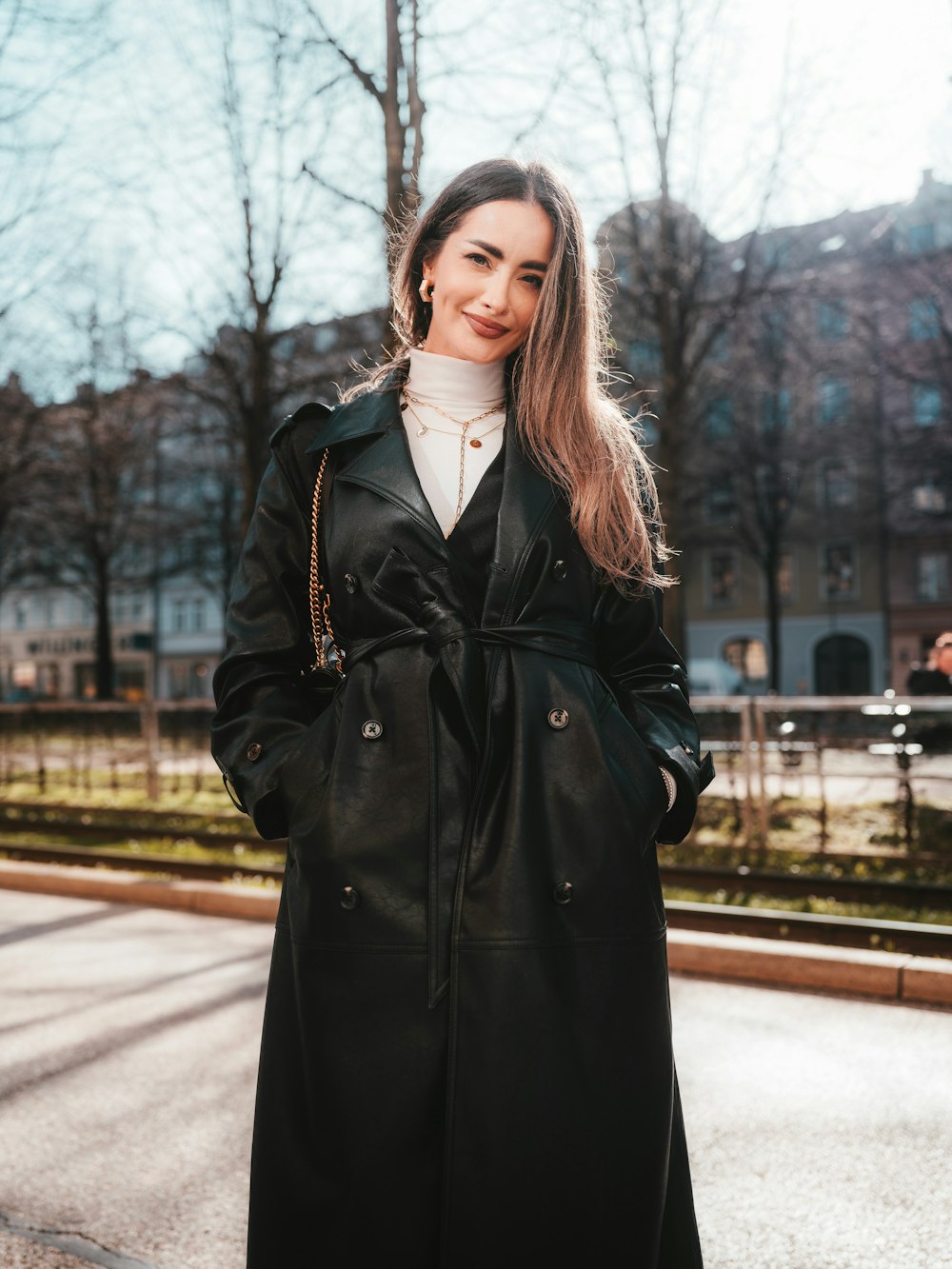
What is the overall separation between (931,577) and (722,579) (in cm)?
810

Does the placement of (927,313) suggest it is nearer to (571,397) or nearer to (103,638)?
(103,638)

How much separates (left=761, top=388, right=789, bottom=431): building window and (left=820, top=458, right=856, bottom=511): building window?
5.27 metres

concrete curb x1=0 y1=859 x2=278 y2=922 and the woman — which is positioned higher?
the woman

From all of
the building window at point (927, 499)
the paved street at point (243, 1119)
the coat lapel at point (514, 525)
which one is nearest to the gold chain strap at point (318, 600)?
the coat lapel at point (514, 525)

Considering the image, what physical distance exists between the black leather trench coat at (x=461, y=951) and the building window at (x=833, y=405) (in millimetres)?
39720

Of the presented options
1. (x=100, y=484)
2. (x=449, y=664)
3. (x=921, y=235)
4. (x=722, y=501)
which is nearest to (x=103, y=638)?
(x=100, y=484)

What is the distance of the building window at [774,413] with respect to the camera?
1417 inches

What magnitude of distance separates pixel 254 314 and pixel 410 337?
38.7ft

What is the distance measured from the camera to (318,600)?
2062 millimetres

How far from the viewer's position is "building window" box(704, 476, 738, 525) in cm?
3484

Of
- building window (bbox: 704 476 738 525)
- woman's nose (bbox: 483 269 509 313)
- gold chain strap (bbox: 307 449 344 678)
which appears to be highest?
building window (bbox: 704 476 738 525)

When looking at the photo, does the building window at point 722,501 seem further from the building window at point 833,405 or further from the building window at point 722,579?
the building window at point 722,579

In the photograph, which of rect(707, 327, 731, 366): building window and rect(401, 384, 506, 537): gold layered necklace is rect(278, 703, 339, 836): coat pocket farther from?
rect(707, 327, 731, 366): building window

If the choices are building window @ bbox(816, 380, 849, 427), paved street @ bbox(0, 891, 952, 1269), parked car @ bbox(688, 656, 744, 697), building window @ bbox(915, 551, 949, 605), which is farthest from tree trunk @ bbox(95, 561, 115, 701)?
paved street @ bbox(0, 891, 952, 1269)
